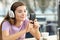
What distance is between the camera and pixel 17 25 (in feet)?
3.03

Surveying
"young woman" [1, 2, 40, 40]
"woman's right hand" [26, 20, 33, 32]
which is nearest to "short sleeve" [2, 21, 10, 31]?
"young woman" [1, 2, 40, 40]

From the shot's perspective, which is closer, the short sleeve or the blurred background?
the short sleeve

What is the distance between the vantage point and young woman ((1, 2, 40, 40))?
0.89 meters

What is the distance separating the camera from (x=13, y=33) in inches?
35.7

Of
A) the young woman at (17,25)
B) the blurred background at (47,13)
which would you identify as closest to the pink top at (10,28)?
the young woman at (17,25)

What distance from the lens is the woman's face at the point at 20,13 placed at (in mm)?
890

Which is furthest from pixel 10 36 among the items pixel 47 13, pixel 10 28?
pixel 47 13

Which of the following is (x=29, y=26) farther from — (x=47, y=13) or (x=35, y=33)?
(x=47, y=13)

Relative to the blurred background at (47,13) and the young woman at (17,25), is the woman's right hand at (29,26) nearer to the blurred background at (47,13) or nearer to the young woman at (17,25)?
the young woman at (17,25)

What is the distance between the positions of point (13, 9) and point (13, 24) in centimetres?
10

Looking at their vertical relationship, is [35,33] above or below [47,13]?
below

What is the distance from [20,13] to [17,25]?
0.09 meters

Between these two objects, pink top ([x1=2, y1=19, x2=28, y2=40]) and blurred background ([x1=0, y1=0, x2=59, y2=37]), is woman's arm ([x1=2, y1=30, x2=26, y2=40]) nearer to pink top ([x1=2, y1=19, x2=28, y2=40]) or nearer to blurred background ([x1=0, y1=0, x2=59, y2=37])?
pink top ([x1=2, y1=19, x2=28, y2=40])

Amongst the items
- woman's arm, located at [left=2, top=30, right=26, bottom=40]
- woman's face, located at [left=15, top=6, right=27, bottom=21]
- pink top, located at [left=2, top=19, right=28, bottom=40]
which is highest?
woman's face, located at [left=15, top=6, right=27, bottom=21]
